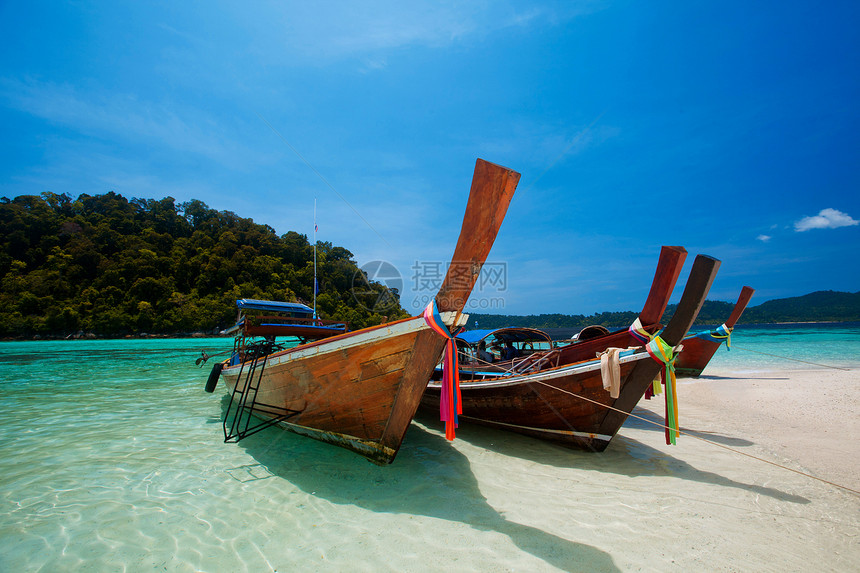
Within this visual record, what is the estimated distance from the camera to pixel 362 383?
4.02 m

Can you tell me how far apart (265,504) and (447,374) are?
2.48 meters

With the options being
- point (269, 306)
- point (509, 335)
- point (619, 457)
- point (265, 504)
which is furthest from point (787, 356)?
point (265, 504)

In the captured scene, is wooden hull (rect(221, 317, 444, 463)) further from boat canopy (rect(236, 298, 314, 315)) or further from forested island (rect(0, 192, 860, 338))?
forested island (rect(0, 192, 860, 338))

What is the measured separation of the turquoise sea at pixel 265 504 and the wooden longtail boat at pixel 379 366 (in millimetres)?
583

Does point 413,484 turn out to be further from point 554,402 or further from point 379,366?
point 554,402

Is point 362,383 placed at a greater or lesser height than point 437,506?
greater

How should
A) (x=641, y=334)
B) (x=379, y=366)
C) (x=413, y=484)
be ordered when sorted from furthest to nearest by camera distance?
(x=641, y=334) → (x=413, y=484) → (x=379, y=366)

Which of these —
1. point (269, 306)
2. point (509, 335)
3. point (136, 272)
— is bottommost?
point (509, 335)

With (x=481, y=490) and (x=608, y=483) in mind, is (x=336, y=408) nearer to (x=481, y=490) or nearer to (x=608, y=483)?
(x=481, y=490)

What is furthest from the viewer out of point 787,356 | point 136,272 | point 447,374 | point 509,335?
point 136,272

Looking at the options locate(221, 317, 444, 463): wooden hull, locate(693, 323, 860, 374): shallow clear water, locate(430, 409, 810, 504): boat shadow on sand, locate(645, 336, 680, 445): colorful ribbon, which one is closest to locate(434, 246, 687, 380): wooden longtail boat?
locate(645, 336, 680, 445): colorful ribbon

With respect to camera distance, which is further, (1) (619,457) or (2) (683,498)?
(1) (619,457)

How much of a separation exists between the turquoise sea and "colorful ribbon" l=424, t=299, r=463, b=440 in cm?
96

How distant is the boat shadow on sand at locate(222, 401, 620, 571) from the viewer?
274 cm
